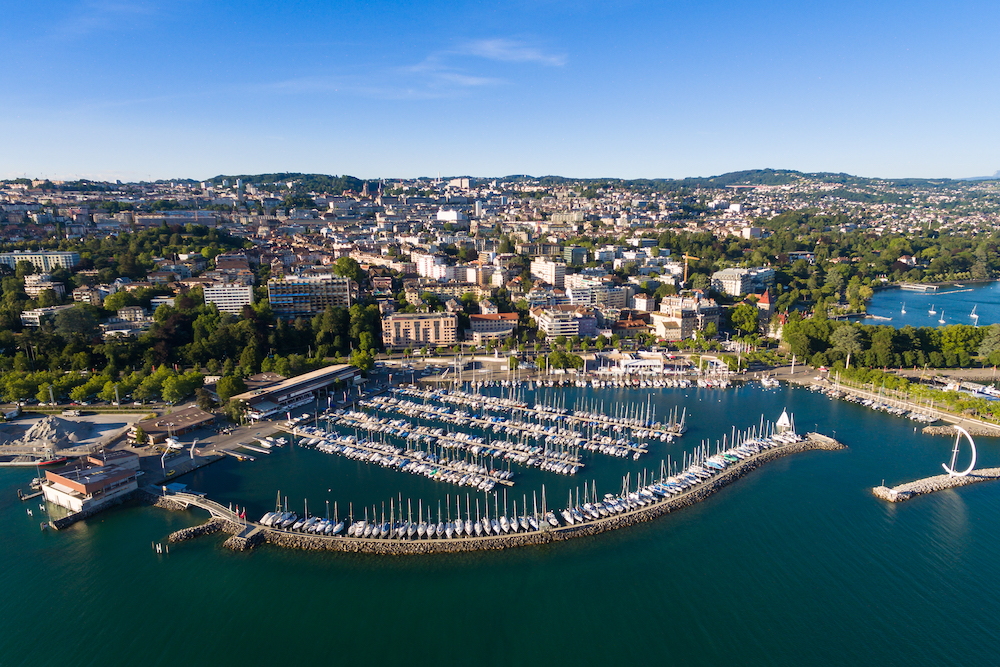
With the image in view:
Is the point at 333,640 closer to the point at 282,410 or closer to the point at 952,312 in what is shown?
the point at 282,410

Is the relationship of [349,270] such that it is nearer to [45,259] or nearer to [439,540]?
[45,259]

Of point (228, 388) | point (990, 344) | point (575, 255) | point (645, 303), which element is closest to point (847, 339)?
point (990, 344)

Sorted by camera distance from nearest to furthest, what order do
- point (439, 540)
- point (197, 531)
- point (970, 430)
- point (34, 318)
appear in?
point (439, 540)
point (197, 531)
point (970, 430)
point (34, 318)

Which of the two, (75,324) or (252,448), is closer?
(252,448)

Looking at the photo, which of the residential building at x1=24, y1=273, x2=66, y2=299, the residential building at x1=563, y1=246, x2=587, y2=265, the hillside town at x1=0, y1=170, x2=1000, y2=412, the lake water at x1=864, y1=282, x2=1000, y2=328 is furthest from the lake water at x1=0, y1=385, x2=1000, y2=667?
the residential building at x1=563, y1=246, x2=587, y2=265

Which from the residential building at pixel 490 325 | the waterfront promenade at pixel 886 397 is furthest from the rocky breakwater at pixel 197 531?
the waterfront promenade at pixel 886 397

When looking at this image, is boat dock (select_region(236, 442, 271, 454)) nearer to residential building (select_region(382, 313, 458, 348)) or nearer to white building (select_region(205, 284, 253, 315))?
residential building (select_region(382, 313, 458, 348))

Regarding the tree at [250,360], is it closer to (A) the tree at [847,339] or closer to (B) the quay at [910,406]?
(B) the quay at [910,406]
